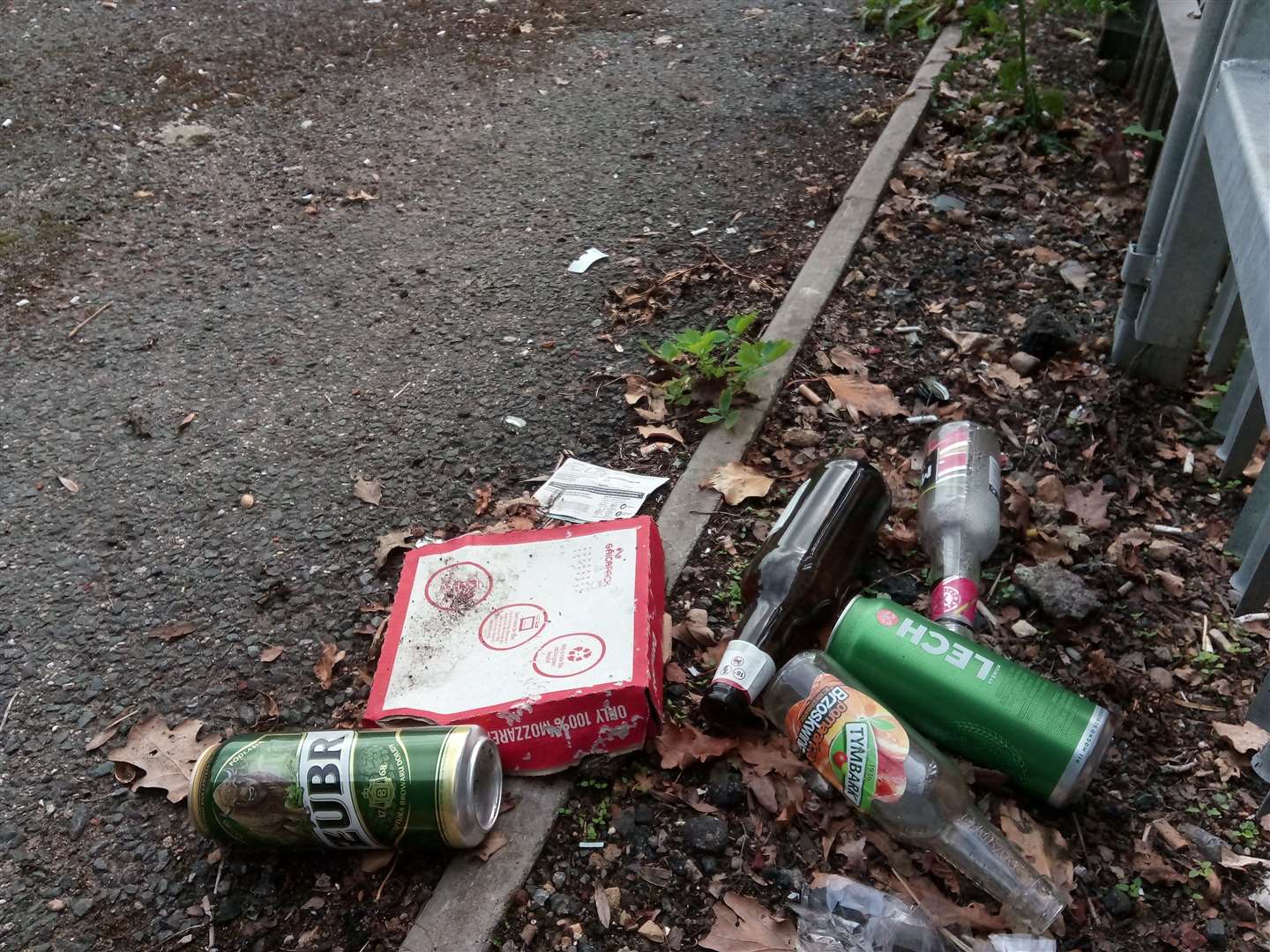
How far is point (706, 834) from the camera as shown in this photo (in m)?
1.87

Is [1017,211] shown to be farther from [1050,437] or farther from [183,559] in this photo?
[183,559]

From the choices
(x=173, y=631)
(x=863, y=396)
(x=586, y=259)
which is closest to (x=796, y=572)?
(x=863, y=396)

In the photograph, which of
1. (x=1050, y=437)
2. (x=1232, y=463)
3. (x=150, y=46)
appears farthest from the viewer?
(x=150, y=46)

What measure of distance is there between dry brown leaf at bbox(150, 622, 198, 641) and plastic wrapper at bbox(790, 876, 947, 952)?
1.56 m

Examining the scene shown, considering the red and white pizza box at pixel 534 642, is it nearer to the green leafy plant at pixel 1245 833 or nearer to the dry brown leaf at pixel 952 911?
the dry brown leaf at pixel 952 911

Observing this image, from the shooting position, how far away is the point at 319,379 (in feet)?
10.3

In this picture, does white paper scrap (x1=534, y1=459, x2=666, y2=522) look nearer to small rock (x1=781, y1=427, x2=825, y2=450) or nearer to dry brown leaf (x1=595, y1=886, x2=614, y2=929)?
small rock (x1=781, y1=427, x2=825, y2=450)

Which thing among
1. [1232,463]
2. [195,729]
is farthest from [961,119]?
[195,729]

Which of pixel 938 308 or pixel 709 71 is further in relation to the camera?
pixel 709 71

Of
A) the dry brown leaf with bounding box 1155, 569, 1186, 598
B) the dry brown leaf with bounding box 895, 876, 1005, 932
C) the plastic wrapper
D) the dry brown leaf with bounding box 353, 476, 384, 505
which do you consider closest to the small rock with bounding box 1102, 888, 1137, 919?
the dry brown leaf with bounding box 895, 876, 1005, 932

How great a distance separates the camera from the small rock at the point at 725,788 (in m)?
1.91

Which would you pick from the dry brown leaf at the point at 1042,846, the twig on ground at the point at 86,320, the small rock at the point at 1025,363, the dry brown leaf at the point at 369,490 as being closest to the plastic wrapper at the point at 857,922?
the dry brown leaf at the point at 1042,846

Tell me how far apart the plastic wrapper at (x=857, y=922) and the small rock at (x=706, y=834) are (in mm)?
177

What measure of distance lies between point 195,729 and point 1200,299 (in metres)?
2.73
